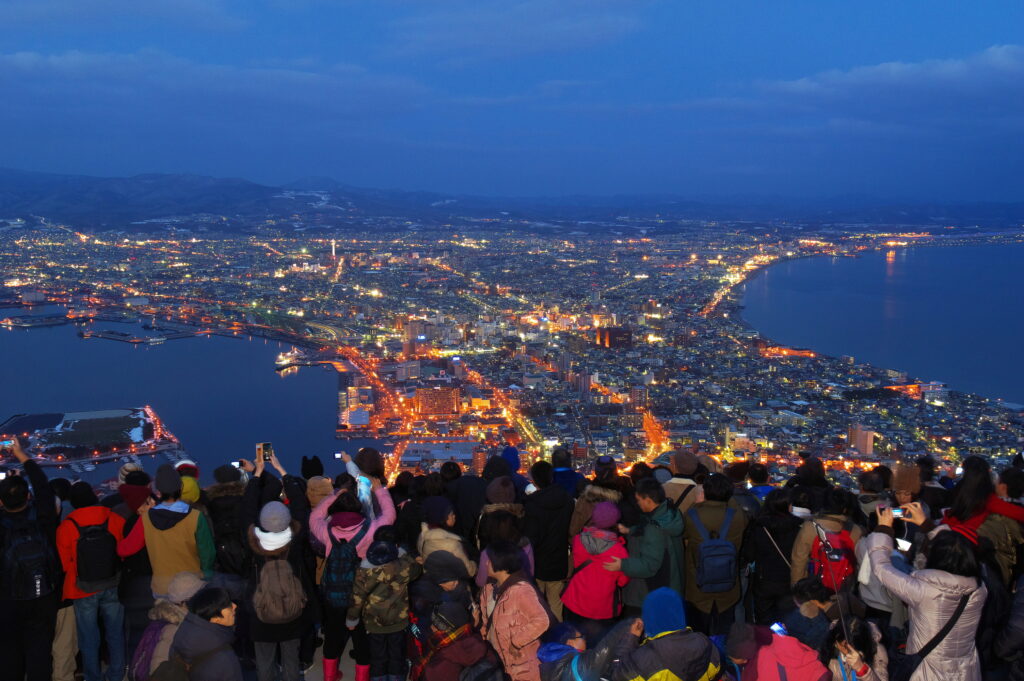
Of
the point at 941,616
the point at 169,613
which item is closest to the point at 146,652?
the point at 169,613

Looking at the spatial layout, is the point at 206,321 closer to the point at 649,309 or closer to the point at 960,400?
the point at 649,309

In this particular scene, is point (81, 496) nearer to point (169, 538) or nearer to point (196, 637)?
point (169, 538)

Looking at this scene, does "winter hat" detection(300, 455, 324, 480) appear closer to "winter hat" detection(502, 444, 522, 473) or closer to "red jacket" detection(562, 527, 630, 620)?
"winter hat" detection(502, 444, 522, 473)

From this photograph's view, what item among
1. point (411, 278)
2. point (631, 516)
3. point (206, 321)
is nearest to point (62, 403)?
point (206, 321)

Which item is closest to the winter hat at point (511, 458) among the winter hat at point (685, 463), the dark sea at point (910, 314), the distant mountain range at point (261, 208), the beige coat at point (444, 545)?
the winter hat at point (685, 463)

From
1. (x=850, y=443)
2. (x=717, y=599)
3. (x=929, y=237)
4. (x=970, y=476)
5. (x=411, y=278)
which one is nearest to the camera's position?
(x=970, y=476)

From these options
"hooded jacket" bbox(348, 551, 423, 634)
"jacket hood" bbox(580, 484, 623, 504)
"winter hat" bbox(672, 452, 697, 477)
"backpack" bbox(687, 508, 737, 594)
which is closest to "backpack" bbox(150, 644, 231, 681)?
"hooded jacket" bbox(348, 551, 423, 634)
